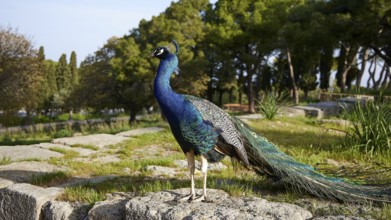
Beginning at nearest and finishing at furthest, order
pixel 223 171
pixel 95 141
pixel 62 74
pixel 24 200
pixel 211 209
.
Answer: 1. pixel 211 209
2. pixel 24 200
3. pixel 223 171
4. pixel 95 141
5. pixel 62 74

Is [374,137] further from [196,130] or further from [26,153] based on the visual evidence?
[26,153]

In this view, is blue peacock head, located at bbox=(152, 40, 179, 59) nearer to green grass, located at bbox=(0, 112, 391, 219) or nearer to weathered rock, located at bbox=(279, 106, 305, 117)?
green grass, located at bbox=(0, 112, 391, 219)

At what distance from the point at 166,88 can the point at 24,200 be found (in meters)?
1.99

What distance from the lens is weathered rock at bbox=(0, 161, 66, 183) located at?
15.3 feet

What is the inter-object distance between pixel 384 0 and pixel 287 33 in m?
5.25

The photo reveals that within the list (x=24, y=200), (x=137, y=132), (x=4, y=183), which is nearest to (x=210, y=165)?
(x=24, y=200)

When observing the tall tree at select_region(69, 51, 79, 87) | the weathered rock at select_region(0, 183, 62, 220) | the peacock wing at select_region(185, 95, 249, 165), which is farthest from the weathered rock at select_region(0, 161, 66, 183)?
the tall tree at select_region(69, 51, 79, 87)

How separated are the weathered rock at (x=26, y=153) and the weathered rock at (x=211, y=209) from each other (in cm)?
350

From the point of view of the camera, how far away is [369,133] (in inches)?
241

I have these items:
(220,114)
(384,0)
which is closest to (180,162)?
(220,114)

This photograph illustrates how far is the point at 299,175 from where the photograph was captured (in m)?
3.36

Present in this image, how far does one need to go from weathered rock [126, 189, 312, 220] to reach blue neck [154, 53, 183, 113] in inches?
30.9

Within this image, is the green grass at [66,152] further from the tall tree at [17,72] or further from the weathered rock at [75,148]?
the tall tree at [17,72]

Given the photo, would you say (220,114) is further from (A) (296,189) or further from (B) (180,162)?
(B) (180,162)
